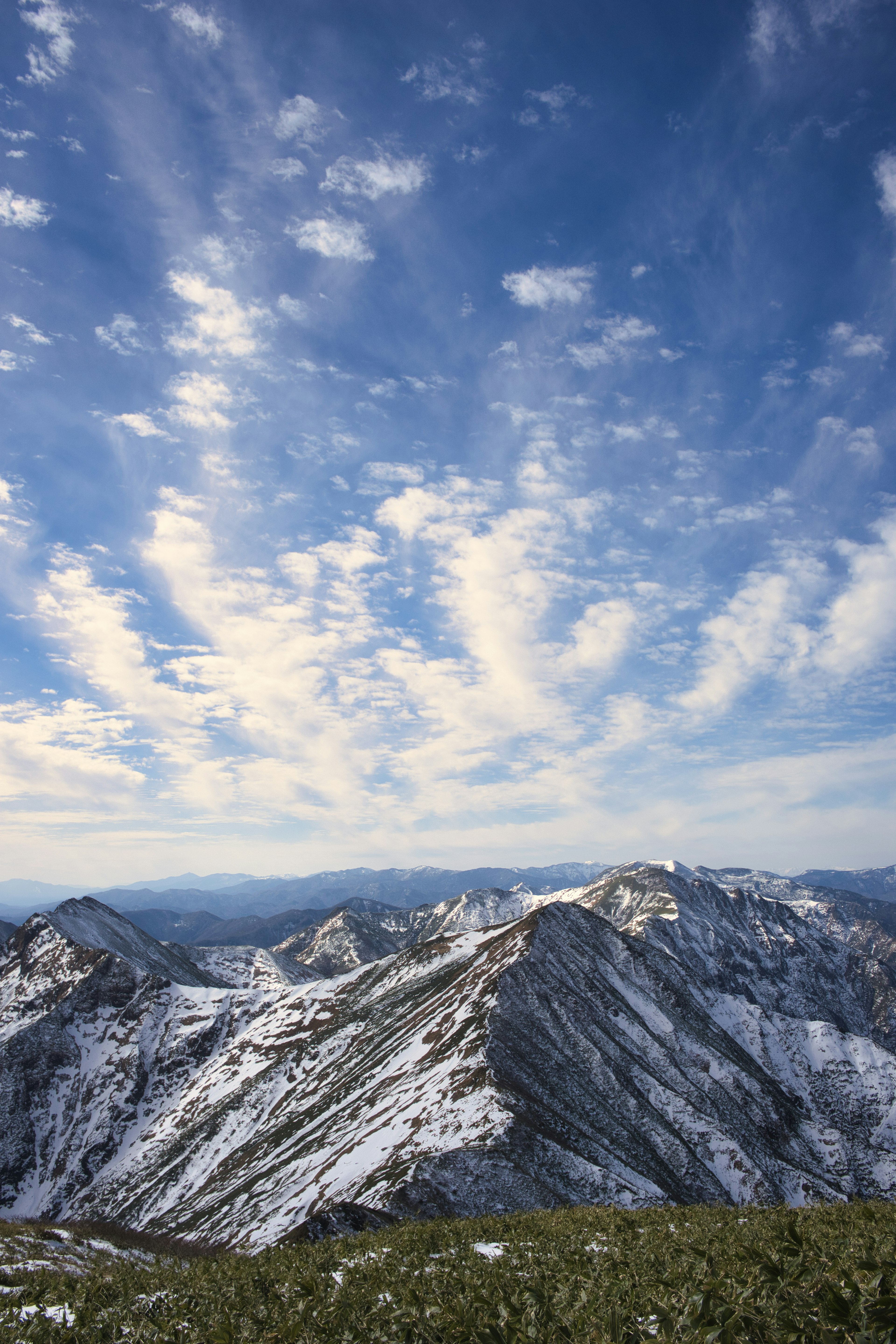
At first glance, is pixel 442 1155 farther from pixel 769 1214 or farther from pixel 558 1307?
pixel 558 1307

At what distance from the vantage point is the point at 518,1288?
27.7ft

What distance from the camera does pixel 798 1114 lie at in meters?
113

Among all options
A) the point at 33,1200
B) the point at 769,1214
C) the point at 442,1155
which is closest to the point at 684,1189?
the point at 442,1155

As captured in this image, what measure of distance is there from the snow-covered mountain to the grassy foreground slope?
33.6 meters

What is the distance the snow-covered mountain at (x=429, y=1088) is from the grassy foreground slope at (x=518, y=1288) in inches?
1322

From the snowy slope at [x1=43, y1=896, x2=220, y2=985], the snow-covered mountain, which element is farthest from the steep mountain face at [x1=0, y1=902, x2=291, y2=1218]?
the snowy slope at [x1=43, y1=896, x2=220, y2=985]

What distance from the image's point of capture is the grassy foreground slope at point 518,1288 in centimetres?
554

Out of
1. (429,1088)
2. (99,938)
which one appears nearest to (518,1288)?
(429,1088)

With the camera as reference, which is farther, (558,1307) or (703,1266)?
(703,1266)

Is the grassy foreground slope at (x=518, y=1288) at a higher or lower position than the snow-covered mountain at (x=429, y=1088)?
higher

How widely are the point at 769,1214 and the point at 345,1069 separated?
96850 millimetres

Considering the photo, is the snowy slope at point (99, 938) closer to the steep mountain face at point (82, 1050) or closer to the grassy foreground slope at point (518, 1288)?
the steep mountain face at point (82, 1050)

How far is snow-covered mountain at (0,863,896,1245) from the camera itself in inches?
2152

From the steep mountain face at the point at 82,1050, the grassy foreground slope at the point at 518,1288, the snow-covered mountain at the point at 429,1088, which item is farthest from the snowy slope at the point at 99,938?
the grassy foreground slope at the point at 518,1288
